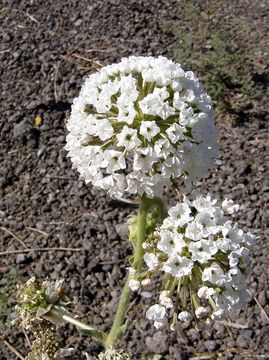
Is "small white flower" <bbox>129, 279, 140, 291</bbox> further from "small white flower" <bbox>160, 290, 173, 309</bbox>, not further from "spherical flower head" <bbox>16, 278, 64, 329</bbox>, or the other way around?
"spherical flower head" <bbox>16, 278, 64, 329</bbox>

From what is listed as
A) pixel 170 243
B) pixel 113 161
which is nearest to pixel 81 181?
pixel 113 161

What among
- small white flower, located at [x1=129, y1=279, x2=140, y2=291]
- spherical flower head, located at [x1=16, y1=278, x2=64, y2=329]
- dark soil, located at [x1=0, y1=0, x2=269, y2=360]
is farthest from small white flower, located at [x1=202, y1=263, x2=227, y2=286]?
dark soil, located at [x1=0, y1=0, x2=269, y2=360]

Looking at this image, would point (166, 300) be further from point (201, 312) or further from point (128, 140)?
point (128, 140)

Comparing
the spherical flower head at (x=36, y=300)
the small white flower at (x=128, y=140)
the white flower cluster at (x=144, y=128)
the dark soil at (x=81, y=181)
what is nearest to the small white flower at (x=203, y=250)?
the white flower cluster at (x=144, y=128)

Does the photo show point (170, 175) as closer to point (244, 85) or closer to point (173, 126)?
point (173, 126)

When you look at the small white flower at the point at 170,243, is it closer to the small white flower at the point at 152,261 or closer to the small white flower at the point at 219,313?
the small white flower at the point at 152,261
